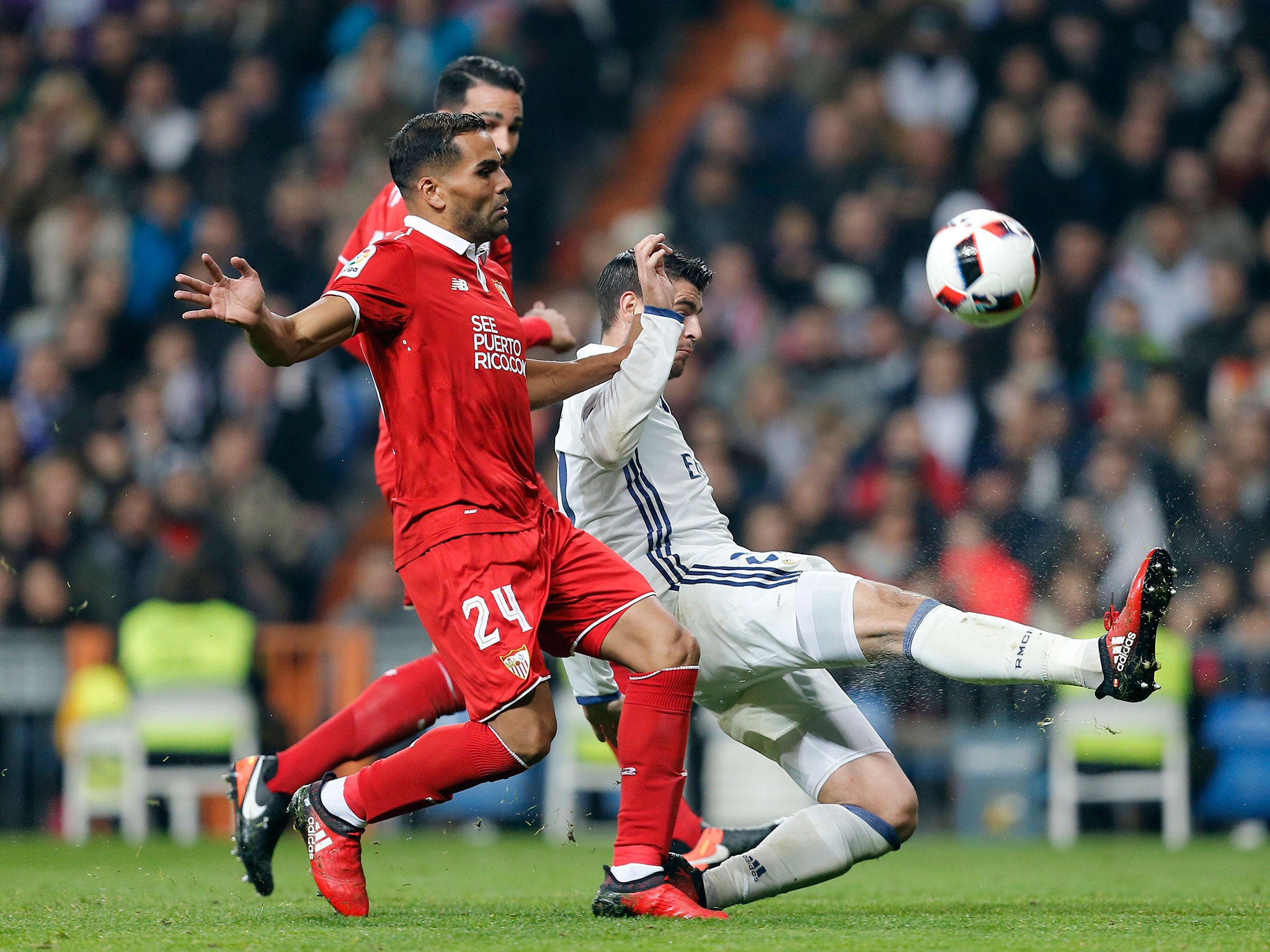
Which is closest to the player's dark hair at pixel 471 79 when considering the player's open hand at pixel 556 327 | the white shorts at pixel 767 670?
the player's open hand at pixel 556 327

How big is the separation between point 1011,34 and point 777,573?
27.2 feet

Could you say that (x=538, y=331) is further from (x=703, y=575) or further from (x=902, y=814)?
(x=902, y=814)

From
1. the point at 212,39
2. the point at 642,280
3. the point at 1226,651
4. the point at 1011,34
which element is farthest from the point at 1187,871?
the point at 212,39

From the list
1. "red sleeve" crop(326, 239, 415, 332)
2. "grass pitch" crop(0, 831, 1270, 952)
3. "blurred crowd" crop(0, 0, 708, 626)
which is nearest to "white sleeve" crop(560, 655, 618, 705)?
"grass pitch" crop(0, 831, 1270, 952)

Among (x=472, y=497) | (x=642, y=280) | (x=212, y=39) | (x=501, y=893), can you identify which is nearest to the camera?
(x=472, y=497)

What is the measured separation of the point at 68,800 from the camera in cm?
977

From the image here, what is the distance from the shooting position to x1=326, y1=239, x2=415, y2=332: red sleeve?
4582 millimetres

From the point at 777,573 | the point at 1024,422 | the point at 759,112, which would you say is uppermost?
the point at 759,112

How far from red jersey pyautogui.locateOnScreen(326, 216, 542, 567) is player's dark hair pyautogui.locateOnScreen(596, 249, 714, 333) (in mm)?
662

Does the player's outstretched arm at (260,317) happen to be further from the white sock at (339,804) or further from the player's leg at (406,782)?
the white sock at (339,804)

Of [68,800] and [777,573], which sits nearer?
[777,573]

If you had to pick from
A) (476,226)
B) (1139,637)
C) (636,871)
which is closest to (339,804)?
(636,871)

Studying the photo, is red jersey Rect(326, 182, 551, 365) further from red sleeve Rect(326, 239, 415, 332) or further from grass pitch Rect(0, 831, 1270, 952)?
grass pitch Rect(0, 831, 1270, 952)

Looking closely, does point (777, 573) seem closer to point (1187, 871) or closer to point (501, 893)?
point (501, 893)
